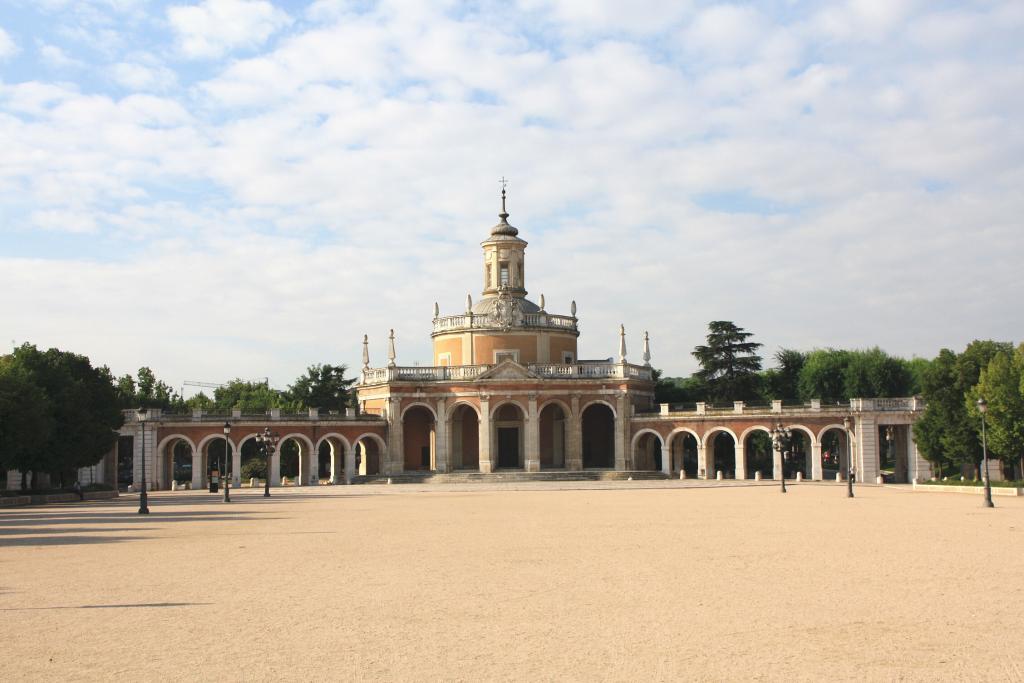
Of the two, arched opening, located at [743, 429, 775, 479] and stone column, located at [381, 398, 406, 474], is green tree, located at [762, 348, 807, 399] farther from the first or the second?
stone column, located at [381, 398, 406, 474]

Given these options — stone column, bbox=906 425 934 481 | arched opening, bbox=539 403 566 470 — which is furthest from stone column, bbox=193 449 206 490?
stone column, bbox=906 425 934 481

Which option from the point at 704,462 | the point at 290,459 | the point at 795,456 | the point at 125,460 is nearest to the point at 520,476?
the point at 704,462

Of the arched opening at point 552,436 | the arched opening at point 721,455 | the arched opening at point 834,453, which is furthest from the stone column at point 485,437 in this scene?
the arched opening at point 834,453

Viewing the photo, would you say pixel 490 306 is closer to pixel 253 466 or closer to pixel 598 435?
pixel 598 435

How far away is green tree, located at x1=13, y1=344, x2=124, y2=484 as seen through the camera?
48781mm

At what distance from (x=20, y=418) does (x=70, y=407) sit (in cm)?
699

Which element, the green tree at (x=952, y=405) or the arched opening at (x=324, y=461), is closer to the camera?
the green tree at (x=952, y=405)

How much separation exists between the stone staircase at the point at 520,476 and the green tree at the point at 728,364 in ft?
35.7

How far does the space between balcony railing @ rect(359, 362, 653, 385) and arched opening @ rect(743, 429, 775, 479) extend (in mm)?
9640

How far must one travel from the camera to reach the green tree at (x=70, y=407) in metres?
48.8

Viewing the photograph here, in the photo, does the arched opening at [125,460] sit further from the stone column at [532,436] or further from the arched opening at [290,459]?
the stone column at [532,436]

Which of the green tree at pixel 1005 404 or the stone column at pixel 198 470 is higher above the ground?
the green tree at pixel 1005 404

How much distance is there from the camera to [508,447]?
72188 millimetres

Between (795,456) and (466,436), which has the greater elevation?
(466,436)
